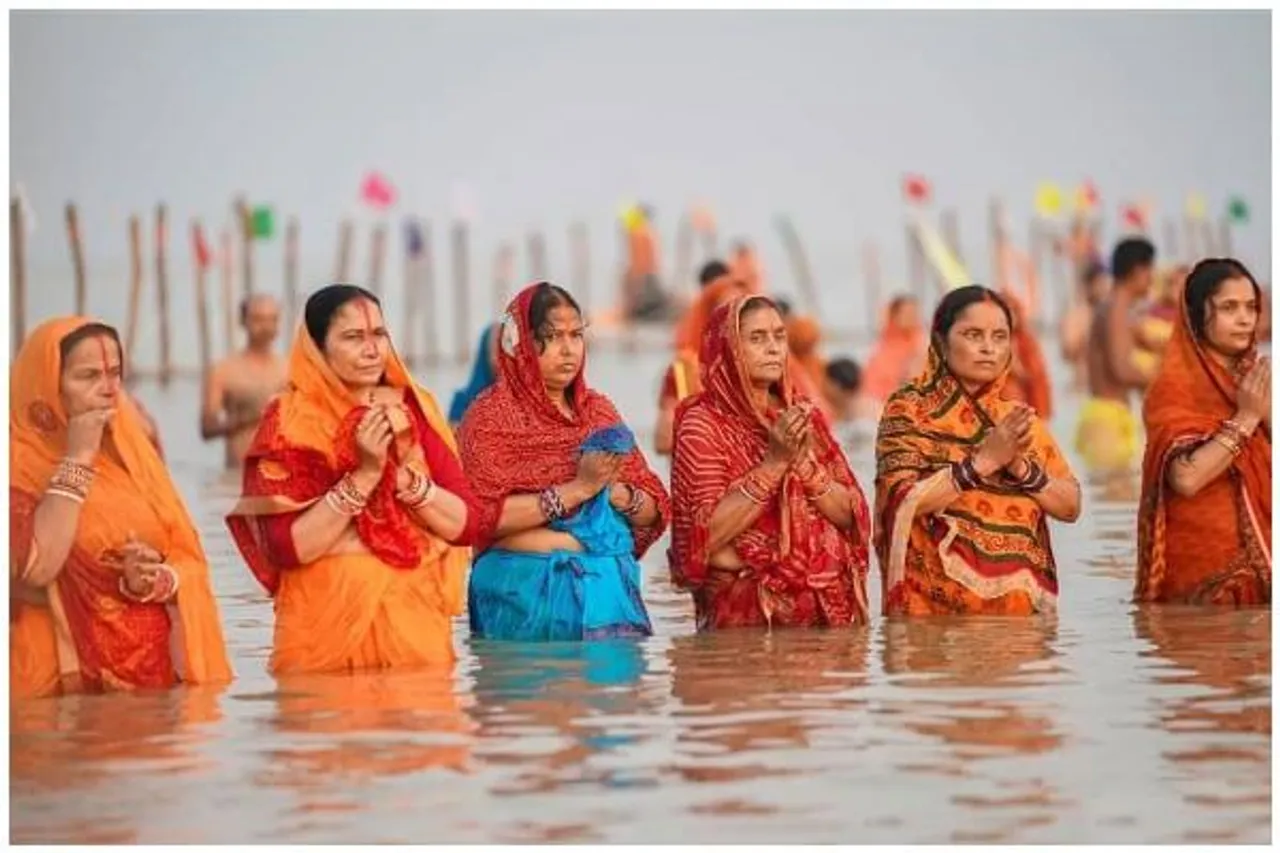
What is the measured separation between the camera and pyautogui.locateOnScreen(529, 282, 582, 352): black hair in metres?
9.94

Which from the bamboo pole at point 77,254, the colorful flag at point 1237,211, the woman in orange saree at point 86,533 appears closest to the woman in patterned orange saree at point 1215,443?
the woman in orange saree at point 86,533

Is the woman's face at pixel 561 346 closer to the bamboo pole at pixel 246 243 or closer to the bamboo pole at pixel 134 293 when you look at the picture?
the bamboo pole at pixel 134 293

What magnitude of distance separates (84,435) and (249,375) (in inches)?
327

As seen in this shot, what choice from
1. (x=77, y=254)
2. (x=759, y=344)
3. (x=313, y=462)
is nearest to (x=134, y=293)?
(x=77, y=254)

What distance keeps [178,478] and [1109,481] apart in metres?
5.74

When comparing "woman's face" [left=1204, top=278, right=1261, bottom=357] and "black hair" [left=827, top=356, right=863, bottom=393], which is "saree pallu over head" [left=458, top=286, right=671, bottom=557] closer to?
"woman's face" [left=1204, top=278, right=1261, bottom=357]

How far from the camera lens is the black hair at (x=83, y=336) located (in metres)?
8.84

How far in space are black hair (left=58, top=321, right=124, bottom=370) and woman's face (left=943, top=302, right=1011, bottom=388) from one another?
279 centimetres

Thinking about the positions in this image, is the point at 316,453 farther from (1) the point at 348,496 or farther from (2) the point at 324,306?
(2) the point at 324,306

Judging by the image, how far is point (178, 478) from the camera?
20312mm

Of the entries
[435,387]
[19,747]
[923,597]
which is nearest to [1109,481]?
[923,597]

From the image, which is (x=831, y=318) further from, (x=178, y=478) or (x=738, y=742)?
(x=738, y=742)

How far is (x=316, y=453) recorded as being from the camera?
364 inches

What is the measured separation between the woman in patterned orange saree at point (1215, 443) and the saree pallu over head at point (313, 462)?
2694 mm
